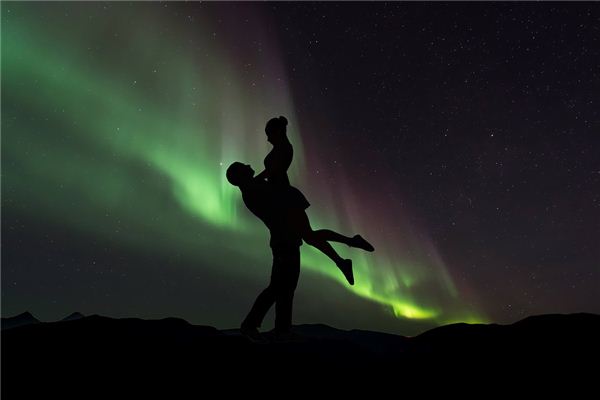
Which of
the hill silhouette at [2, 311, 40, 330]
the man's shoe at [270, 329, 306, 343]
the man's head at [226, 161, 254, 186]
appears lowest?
the man's shoe at [270, 329, 306, 343]

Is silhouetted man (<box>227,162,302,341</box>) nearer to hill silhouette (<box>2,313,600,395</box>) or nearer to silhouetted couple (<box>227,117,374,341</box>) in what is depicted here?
silhouetted couple (<box>227,117,374,341</box>)

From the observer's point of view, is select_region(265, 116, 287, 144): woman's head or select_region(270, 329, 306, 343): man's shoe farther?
select_region(265, 116, 287, 144): woman's head

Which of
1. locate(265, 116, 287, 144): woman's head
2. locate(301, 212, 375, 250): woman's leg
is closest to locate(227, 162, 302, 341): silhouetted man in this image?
locate(301, 212, 375, 250): woman's leg

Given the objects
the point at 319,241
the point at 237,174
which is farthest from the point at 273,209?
the point at 319,241

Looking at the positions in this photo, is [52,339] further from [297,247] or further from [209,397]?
[297,247]

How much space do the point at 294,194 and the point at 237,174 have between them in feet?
3.43

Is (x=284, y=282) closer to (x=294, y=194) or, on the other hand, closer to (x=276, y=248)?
(x=276, y=248)

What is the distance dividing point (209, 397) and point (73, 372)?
1.71m

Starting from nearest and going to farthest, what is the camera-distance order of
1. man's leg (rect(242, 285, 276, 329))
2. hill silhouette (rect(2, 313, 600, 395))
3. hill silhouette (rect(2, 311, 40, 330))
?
1. hill silhouette (rect(2, 313, 600, 395))
2. man's leg (rect(242, 285, 276, 329))
3. hill silhouette (rect(2, 311, 40, 330))

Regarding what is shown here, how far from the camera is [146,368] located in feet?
17.7

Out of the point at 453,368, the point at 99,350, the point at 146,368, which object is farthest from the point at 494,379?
the point at 99,350

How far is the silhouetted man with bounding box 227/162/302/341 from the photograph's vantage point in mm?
7270

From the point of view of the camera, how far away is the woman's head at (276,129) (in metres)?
7.57

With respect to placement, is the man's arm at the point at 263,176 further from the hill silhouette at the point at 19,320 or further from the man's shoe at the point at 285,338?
the hill silhouette at the point at 19,320
